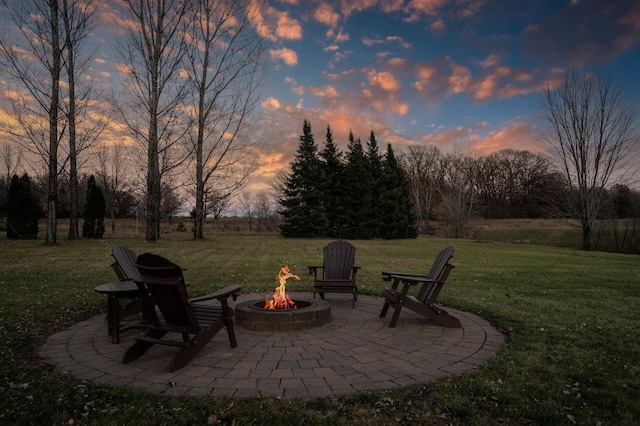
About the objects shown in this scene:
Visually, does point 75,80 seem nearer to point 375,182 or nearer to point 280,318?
point 280,318

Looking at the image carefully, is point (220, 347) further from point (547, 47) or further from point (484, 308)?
point (547, 47)

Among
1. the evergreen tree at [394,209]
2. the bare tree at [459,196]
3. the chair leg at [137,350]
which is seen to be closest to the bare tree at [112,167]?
the evergreen tree at [394,209]

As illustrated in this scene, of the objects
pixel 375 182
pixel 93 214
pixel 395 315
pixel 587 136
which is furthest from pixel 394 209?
pixel 395 315

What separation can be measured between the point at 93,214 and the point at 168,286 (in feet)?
70.2

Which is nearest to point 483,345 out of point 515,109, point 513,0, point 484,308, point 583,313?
point 484,308

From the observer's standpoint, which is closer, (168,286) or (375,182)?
(168,286)

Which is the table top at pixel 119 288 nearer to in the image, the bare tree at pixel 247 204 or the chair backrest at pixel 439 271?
the chair backrest at pixel 439 271

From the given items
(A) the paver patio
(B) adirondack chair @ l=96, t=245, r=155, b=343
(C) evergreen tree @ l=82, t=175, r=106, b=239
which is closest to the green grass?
(A) the paver patio

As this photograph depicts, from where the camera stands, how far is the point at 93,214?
69.5ft

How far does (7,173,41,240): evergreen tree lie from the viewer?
1908 centimetres

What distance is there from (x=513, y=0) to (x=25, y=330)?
524 inches

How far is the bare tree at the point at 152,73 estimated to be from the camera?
1689 centimetres

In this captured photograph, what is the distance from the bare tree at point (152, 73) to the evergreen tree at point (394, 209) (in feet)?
63.2

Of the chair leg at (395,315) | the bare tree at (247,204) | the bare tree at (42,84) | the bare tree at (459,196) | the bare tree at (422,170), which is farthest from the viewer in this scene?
the bare tree at (247,204)
